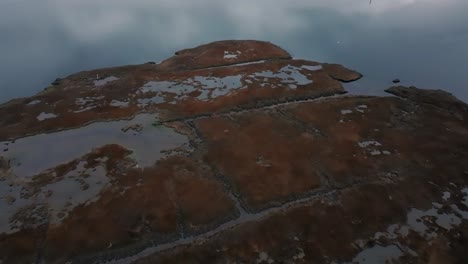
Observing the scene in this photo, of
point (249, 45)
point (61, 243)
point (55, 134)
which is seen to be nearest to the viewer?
point (61, 243)

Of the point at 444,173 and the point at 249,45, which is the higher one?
the point at 249,45

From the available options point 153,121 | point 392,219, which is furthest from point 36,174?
point 392,219

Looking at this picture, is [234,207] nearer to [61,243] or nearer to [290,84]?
[61,243]

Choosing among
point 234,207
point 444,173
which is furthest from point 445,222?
point 234,207

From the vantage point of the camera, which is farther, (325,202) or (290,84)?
(290,84)

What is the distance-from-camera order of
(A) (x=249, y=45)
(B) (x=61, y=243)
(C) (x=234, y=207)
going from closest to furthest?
(B) (x=61, y=243)
(C) (x=234, y=207)
(A) (x=249, y=45)

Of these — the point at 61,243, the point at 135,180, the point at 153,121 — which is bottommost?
the point at 61,243

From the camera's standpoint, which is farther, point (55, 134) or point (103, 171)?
point (55, 134)

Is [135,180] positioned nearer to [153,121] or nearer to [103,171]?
[103,171]

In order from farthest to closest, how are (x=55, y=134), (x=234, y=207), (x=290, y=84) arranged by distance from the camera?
(x=290, y=84), (x=55, y=134), (x=234, y=207)
